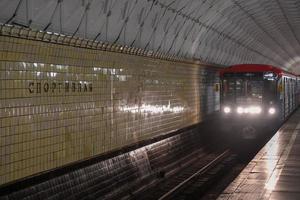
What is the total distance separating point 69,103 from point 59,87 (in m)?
0.50

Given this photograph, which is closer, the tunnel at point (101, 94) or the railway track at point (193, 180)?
the tunnel at point (101, 94)

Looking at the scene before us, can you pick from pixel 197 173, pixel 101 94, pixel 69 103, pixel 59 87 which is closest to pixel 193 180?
pixel 197 173

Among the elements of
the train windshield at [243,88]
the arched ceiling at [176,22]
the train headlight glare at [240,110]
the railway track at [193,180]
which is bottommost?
the railway track at [193,180]

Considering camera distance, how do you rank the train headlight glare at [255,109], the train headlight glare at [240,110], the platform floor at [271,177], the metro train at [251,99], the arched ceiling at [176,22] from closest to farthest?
the platform floor at [271,177] → the arched ceiling at [176,22] → the metro train at [251,99] → the train headlight glare at [255,109] → the train headlight glare at [240,110]

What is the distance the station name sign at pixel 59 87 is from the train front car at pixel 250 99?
38.4ft

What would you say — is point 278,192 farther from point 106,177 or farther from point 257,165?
point 106,177

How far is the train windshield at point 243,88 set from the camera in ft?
66.2

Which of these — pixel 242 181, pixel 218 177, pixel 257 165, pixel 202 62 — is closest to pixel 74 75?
pixel 242 181

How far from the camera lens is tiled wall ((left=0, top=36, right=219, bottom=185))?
23.4 ft

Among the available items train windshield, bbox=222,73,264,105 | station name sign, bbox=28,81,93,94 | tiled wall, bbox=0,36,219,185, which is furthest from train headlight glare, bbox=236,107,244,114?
station name sign, bbox=28,81,93,94

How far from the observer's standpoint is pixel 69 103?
895 centimetres

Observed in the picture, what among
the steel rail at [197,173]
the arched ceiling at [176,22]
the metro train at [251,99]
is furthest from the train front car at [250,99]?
the arched ceiling at [176,22]

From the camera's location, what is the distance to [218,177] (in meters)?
14.7

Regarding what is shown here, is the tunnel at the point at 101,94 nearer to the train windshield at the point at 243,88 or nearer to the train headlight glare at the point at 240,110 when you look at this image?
the train windshield at the point at 243,88
